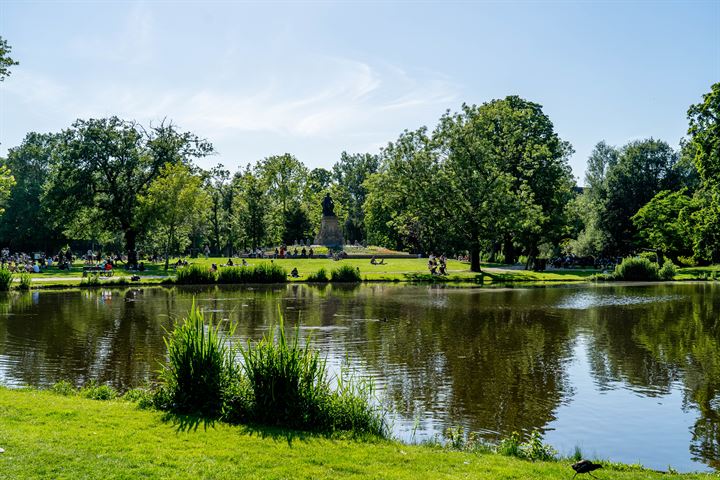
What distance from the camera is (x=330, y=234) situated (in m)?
74.8

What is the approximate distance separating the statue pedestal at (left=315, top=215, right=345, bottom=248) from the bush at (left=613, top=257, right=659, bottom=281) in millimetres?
32902

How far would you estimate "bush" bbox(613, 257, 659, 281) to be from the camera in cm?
5244

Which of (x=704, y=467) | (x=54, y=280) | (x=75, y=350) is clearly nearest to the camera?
(x=704, y=467)

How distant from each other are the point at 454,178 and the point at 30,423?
1909 inches

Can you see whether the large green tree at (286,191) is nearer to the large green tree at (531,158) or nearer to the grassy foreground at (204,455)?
the large green tree at (531,158)

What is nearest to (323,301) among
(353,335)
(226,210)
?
(353,335)

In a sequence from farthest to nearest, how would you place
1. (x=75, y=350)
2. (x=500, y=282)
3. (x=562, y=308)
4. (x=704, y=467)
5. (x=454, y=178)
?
1. (x=454, y=178)
2. (x=500, y=282)
3. (x=562, y=308)
4. (x=75, y=350)
5. (x=704, y=467)

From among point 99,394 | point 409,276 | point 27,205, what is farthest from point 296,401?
point 27,205

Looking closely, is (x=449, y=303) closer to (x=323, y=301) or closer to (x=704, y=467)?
(x=323, y=301)

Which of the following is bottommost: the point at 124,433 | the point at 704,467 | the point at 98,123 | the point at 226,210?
the point at 704,467

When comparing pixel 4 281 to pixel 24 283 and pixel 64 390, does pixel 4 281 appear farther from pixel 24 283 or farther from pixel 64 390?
pixel 64 390

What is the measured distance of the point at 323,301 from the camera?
112ft

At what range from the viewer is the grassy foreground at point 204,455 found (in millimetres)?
7773

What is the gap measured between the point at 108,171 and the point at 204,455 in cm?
5602
